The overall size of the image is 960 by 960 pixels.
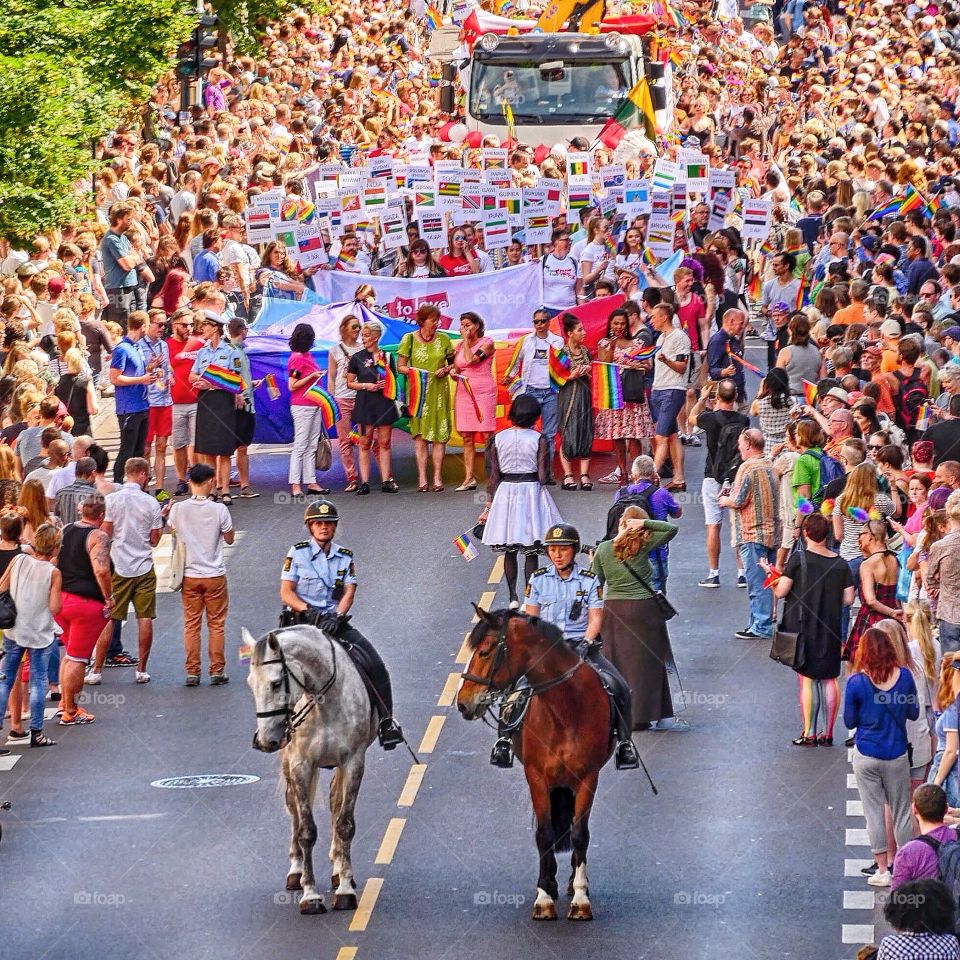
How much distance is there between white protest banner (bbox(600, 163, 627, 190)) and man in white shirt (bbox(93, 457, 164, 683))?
11.0 meters

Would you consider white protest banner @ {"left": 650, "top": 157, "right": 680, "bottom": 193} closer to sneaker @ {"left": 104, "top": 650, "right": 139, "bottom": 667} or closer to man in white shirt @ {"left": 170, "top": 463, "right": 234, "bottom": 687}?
man in white shirt @ {"left": 170, "top": 463, "right": 234, "bottom": 687}

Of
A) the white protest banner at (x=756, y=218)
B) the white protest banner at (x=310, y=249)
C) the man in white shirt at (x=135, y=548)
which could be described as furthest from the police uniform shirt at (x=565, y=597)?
the white protest banner at (x=756, y=218)

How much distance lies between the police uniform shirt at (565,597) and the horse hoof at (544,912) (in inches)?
89.0

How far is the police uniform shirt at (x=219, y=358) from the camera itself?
24625 millimetres

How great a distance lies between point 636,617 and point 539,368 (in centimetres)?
700

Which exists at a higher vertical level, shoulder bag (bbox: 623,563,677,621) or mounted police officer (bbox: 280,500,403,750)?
mounted police officer (bbox: 280,500,403,750)

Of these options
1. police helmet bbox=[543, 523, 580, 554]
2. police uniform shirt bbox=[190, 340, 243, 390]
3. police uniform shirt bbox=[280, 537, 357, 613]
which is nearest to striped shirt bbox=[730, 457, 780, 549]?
police helmet bbox=[543, 523, 580, 554]

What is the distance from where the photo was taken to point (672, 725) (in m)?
18.9

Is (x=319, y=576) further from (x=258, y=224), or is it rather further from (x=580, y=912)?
(x=258, y=224)

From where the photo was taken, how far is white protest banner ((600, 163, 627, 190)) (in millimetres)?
29938

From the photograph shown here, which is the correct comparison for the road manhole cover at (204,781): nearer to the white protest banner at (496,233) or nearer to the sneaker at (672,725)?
the sneaker at (672,725)

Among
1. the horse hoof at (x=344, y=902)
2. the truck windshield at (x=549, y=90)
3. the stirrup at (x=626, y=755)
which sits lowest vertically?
the horse hoof at (x=344, y=902)

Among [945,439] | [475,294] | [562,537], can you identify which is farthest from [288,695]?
[475,294]

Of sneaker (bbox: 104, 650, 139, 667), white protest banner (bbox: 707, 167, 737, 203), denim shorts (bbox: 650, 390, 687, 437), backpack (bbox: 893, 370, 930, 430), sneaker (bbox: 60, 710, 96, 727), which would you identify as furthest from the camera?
white protest banner (bbox: 707, 167, 737, 203)
